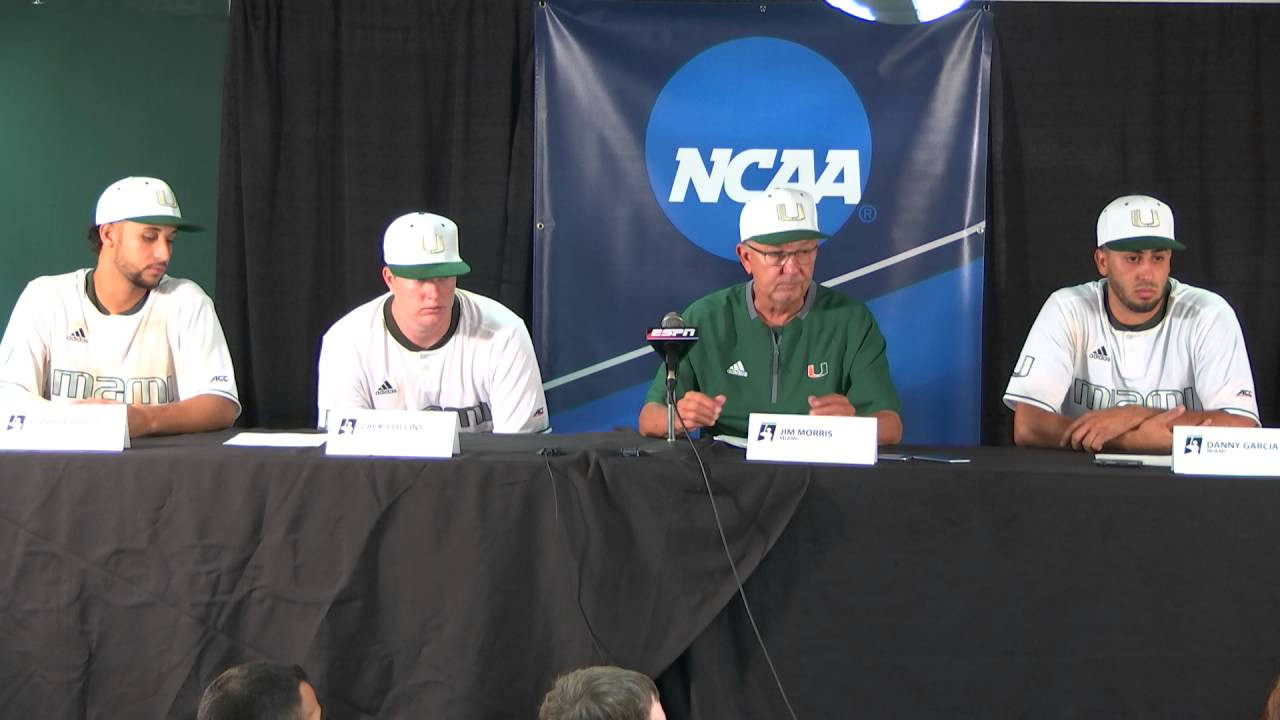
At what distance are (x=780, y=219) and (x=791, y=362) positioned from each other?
38cm

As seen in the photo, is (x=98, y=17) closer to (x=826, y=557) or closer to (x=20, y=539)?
(x=20, y=539)

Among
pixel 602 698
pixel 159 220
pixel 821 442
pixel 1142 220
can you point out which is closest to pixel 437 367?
pixel 159 220

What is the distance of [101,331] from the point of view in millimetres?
2998

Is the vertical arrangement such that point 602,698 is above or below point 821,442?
below

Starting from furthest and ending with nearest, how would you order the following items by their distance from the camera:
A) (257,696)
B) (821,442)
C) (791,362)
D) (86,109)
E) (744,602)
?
1. (86,109)
2. (791,362)
3. (821,442)
4. (744,602)
5. (257,696)

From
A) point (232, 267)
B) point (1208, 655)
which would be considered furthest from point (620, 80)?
point (1208, 655)

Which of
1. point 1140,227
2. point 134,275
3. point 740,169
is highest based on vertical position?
point 740,169

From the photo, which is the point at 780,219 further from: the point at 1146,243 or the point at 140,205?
the point at 140,205

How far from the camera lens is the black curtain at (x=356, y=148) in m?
3.90

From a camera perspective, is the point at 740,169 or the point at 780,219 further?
the point at 740,169

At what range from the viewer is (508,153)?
3914 millimetres

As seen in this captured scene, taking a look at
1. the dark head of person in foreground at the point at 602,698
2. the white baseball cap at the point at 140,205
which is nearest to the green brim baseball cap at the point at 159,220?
the white baseball cap at the point at 140,205

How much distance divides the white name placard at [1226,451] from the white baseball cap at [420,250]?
173 cm

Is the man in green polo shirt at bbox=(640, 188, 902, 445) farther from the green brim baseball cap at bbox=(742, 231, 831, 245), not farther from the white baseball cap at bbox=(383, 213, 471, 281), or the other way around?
the white baseball cap at bbox=(383, 213, 471, 281)
